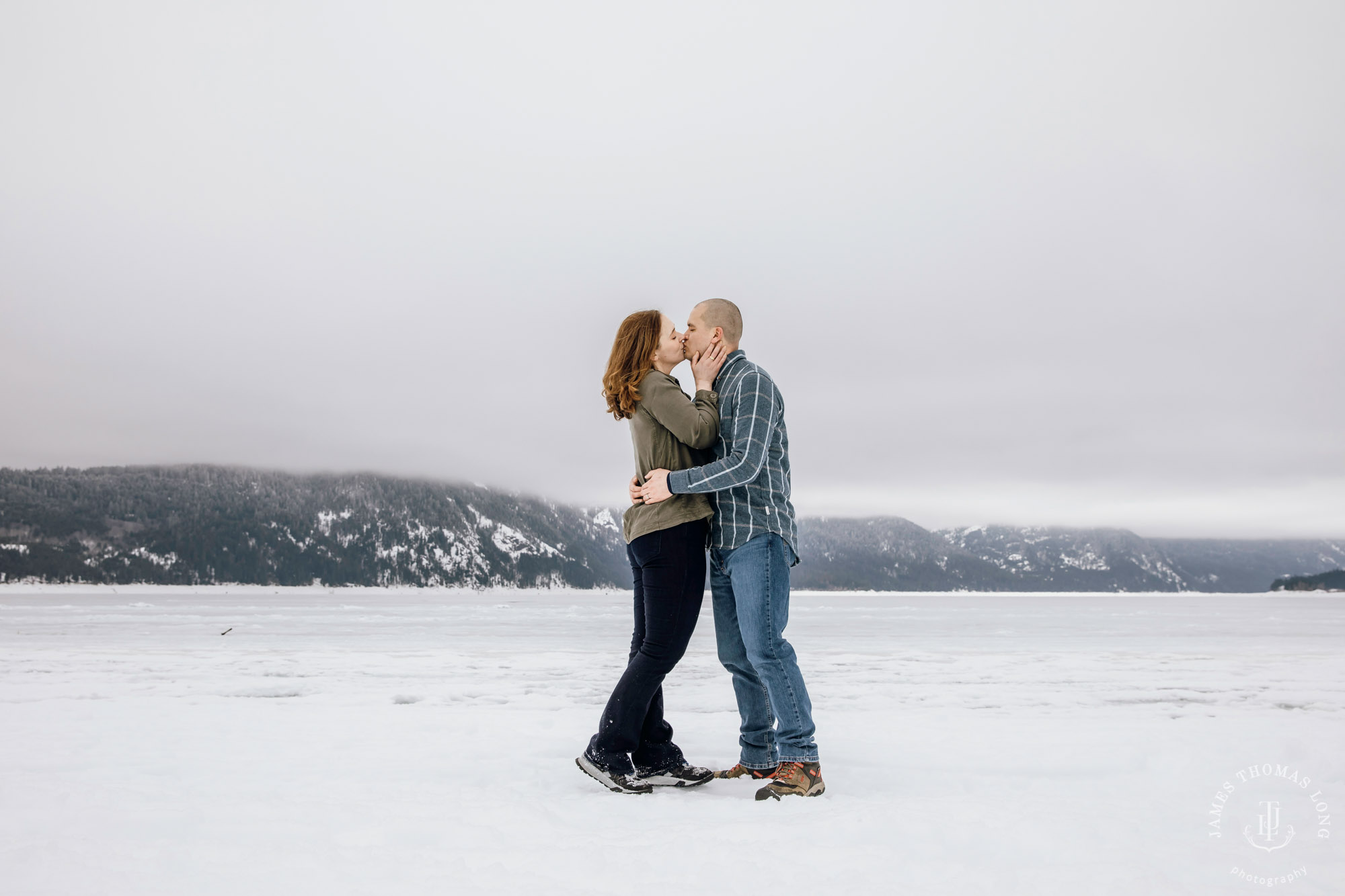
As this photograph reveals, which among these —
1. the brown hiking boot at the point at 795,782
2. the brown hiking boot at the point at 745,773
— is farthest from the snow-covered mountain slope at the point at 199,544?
the brown hiking boot at the point at 795,782

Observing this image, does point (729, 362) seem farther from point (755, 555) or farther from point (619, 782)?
point (619, 782)

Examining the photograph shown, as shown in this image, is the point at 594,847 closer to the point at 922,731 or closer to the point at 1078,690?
the point at 922,731

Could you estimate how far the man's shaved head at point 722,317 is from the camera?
3494mm

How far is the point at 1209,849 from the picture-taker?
A: 232cm

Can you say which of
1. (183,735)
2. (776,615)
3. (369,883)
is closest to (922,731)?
(776,615)

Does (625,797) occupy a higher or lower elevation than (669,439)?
lower

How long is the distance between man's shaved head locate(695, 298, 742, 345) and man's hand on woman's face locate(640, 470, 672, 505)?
2.42 feet

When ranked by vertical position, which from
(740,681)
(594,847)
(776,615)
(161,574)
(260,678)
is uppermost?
(776,615)

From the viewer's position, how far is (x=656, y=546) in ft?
10.5

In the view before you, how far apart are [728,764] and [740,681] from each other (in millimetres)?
591

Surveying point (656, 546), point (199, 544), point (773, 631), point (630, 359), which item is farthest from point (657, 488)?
point (199, 544)

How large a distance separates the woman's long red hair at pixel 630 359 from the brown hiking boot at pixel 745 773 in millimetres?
1689

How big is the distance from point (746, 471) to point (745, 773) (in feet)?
4.79

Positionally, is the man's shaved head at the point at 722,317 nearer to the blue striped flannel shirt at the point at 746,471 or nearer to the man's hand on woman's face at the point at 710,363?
the man's hand on woman's face at the point at 710,363
